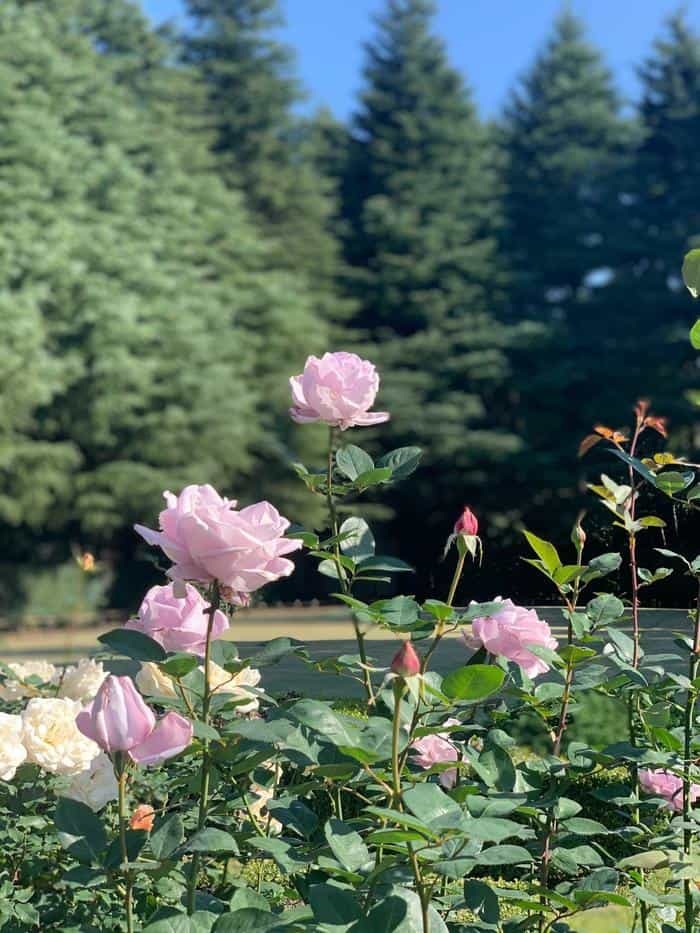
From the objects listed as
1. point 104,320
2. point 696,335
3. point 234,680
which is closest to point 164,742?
point 234,680

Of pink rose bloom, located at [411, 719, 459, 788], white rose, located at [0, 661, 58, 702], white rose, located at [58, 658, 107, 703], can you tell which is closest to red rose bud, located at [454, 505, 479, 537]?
pink rose bloom, located at [411, 719, 459, 788]

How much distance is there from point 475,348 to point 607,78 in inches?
253

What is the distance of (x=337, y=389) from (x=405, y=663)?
0.54 metres

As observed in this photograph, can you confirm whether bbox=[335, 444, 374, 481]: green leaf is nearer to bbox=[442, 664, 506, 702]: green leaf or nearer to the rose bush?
the rose bush

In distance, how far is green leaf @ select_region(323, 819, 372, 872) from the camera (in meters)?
1.17

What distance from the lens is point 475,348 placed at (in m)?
19.1

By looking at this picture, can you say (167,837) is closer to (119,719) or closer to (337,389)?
(119,719)

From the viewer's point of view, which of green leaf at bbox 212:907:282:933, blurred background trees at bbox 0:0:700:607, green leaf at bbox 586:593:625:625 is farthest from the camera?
blurred background trees at bbox 0:0:700:607

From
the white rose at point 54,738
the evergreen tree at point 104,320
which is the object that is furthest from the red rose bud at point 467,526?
the evergreen tree at point 104,320

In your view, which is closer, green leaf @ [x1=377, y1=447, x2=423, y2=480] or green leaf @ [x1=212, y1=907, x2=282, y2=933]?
green leaf @ [x1=212, y1=907, x2=282, y2=933]

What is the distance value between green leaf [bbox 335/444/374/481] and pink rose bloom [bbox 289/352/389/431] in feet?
0.10

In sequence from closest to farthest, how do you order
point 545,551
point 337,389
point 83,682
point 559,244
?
point 545,551, point 337,389, point 83,682, point 559,244

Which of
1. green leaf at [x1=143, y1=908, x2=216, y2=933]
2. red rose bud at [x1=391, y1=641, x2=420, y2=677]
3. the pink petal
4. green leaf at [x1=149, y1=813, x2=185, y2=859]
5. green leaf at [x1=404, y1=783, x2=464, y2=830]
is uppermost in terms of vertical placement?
red rose bud at [x1=391, y1=641, x2=420, y2=677]

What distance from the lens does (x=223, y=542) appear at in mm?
1224
